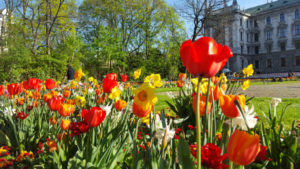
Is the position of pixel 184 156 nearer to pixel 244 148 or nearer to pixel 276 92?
pixel 244 148

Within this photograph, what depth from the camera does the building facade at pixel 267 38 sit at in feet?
123

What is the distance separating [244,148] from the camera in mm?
527

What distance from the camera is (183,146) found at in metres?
0.81

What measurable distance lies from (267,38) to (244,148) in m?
47.3

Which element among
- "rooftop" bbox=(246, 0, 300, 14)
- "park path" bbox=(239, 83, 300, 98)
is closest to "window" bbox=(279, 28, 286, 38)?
"rooftop" bbox=(246, 0, 300, 14)

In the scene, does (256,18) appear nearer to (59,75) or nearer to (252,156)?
(59,75)

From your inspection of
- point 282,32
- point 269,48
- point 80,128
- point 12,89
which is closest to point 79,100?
point 12,89

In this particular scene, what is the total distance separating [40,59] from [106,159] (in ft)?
37.4

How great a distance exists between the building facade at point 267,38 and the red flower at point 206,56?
1506 inches

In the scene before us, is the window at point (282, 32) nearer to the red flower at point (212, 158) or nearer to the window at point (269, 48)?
the window at point (269, 48)

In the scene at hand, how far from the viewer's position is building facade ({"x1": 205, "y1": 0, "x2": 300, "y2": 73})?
123ft

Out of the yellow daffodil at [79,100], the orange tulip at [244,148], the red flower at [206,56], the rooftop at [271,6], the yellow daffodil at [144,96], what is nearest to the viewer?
the orange tulip at [244,148]

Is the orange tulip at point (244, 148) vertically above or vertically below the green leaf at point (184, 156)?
above

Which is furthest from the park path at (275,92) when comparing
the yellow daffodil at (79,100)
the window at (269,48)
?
the window at (269,48)
